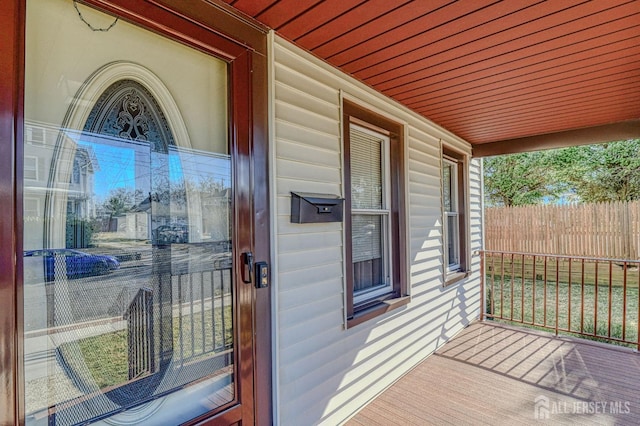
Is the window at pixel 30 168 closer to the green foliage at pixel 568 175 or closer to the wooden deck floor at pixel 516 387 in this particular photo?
the wooden deck floor at pixel 516 387

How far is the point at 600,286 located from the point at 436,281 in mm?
6094

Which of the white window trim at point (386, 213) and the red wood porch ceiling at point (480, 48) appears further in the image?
the white window trim at point (386, 213)

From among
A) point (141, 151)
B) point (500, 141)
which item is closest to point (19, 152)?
point (141, 151)

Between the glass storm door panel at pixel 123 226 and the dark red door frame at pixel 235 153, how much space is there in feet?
0.13

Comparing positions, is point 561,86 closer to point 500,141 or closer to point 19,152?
point 500,141

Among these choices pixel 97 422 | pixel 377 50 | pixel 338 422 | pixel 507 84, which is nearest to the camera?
pixel 97 422

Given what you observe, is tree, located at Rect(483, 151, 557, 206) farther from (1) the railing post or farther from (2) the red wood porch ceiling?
(2) the red wood porch ceiling

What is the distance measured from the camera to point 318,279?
86.0 inches

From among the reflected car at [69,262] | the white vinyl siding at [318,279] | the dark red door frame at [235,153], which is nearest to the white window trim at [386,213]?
the white vinyl siding at [318,279]

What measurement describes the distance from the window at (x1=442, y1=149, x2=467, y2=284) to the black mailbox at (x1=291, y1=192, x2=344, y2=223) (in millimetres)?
2629

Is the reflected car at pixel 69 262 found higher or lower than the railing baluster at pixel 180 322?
higher

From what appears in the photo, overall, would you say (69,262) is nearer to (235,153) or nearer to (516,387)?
(235,153)

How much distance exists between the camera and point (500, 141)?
4695 millimetres

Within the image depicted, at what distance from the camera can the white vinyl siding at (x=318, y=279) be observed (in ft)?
6.34
